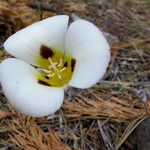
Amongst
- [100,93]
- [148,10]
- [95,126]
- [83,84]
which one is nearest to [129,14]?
[148,10]

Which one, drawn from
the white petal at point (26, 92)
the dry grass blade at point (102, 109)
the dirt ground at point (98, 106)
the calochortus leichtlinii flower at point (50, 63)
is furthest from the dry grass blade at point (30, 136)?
the white petal at point (26, 92)

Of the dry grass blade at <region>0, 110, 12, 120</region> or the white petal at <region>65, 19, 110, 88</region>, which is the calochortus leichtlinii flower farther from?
the dry grass blade at <region>0, 110, 12, 120</region>

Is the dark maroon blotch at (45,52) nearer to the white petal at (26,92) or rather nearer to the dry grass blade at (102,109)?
the white petal at (26,92)

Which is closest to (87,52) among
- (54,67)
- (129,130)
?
(54,67)

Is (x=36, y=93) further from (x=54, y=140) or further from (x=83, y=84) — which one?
(x=54, y=140)

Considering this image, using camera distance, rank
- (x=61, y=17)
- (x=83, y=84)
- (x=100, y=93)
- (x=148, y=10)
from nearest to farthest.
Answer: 1. (x=83, y=84)
2. (x=61, y=17)
3. (x=100, y=93)
4. (x=148, y=10)

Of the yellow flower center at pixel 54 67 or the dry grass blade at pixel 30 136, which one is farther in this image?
the dry grass blade at pixel 30 136
